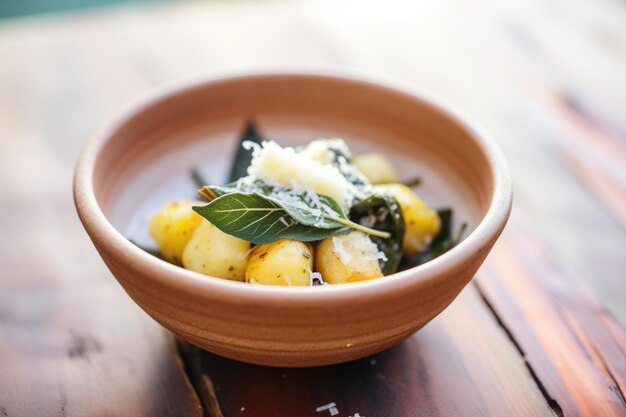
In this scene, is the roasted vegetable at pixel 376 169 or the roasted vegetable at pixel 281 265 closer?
the roasted vegetable at pixel 281 265

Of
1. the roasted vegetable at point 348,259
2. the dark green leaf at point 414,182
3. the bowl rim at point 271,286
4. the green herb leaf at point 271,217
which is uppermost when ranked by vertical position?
the bowl rim at point 271,286

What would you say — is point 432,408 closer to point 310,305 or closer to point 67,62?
point 310,305

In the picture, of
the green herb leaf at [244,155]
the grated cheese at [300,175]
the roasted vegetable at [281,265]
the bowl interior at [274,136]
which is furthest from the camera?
the green herb leaf at [244,155]

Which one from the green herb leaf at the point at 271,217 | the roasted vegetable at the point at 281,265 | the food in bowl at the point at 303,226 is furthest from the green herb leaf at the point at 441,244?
the roasted vegetable at the point at 281,265

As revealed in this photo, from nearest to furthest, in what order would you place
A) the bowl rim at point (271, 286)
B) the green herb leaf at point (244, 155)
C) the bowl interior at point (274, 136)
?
the bowl rim at point (271, 286), the bowl interior at point (274, 136), the green herb leaf at point (244, 155)

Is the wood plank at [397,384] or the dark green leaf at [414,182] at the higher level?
the dark green leaf at [414,182]

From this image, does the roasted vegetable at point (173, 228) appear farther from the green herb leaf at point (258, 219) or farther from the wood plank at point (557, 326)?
the wood plank at point (557, 326)
